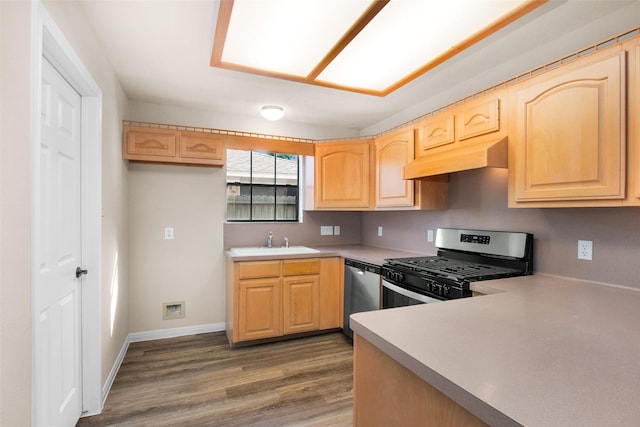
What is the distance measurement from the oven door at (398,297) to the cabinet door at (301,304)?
0.78 metres

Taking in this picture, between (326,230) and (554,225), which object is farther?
A: (326,230)

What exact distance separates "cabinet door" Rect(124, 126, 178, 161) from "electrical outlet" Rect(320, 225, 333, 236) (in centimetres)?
183

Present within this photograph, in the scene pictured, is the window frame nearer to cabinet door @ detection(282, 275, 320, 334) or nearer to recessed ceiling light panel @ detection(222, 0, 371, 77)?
cabinet door @ detection(282, 275, 320, 334)

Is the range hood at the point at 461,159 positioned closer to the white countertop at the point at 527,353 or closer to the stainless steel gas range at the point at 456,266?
the stainless steel gas range at the point at 456,266

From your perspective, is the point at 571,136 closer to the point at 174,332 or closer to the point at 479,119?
the point at 479,119

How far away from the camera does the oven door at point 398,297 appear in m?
2.15

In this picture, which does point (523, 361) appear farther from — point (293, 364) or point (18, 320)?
point (293, 364)

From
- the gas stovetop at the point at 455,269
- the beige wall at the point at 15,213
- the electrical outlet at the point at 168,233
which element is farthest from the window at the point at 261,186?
the beige wall at the point at 15,213

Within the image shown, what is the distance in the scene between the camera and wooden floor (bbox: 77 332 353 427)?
192 cm

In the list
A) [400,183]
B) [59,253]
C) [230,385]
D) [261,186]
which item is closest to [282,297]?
[230,385]

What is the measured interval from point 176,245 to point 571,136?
330 cm

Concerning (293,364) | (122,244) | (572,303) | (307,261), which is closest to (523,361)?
(572,303)

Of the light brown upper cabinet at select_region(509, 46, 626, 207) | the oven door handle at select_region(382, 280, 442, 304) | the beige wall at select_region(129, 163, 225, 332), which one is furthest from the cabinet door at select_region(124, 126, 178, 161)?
the light brown upper cabinet at select_region(509, 46, 626, 207)

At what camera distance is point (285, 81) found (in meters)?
2.53
